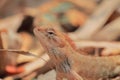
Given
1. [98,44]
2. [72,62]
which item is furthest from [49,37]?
[98,44]

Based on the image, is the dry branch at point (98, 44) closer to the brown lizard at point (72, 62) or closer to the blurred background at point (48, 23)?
the blurred background at point (48, 23)

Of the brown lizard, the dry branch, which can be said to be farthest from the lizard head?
the dry branch

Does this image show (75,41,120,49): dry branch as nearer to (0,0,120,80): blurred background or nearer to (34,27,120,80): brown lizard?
(0,0,120,80): blurred background

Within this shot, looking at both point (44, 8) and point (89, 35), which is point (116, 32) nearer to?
point (89, 35)

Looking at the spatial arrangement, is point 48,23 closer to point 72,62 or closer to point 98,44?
point 98,44

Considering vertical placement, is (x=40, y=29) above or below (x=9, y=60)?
above

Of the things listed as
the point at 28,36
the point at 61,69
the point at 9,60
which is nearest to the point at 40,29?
the point at 61,69

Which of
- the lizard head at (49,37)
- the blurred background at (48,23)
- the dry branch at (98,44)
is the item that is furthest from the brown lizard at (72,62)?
the dry branch at (98,44)

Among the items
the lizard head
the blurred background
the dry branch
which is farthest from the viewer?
the dry branch
